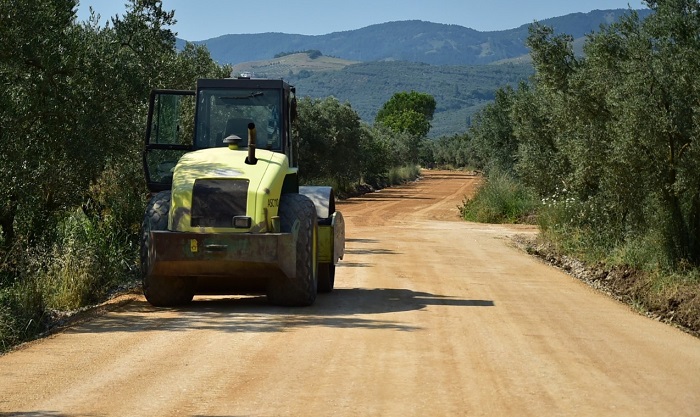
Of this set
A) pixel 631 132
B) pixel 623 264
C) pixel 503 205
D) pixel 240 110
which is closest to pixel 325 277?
pixel 240 110

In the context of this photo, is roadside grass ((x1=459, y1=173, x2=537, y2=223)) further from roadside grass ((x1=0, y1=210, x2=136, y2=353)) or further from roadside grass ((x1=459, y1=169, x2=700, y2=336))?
roadside grass ((x1=0, y1=210, x2=136, y2=353))

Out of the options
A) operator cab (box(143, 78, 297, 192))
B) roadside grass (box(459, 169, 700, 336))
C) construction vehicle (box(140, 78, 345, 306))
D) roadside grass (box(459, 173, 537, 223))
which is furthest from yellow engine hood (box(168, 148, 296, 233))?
roadside grass (box(459, 173, 537, 223))

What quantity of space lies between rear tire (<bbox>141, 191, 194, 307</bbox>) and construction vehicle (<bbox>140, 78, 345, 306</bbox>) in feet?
0.05

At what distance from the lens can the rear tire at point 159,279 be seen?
1409 centimetres

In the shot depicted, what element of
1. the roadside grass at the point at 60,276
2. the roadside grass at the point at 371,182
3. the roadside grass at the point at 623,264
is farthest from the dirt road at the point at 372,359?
the roadside grass at the point at 371,182

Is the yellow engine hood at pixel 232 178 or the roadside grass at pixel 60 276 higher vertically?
the yellow engine hood at pixel 232 178

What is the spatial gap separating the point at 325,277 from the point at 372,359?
540 cm

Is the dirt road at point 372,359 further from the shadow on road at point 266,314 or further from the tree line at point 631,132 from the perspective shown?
the tree line at point 631,132

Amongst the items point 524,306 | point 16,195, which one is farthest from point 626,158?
point 16,195

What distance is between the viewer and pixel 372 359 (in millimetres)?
10906

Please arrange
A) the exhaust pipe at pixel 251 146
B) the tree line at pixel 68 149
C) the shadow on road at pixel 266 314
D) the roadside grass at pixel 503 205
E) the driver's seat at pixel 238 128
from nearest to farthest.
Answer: the shadow on road at pixel 266 314 < the exhaust pipe at pixel 251 146 < the tree line at pixel 68 149 < the driver's seat at pixel 238 128 < the roadside grass at pixel 503 205

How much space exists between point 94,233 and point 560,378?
35.9 feet

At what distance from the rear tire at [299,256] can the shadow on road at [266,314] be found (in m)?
0.17

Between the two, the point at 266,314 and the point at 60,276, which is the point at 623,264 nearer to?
the point at 266,314
